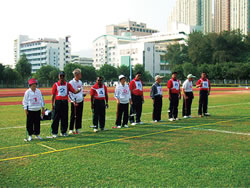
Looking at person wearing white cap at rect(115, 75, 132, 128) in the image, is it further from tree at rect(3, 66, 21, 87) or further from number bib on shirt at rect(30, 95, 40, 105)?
tree at rect(3, 66, 21, 87)

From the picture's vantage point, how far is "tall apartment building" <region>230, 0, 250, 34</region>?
131712 mm

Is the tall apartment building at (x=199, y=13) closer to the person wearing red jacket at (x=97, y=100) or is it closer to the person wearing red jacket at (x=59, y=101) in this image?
the person wearing red jacket at (x=97, y=100)

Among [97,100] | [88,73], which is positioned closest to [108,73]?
[88,73]

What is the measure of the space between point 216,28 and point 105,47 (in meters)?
75.2

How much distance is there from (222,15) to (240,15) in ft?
78.2

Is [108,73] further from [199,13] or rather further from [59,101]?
[199,13]

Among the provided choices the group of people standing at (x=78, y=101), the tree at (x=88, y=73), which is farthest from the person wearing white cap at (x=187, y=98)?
the tree at (x=88, y=73)

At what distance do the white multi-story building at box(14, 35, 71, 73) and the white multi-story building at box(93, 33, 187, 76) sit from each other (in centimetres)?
1471

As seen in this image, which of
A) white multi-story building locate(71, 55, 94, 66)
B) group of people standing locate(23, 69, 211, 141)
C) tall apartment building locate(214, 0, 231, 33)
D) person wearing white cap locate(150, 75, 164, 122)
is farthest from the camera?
white multi-story building locate(71, 55, 94, 66)

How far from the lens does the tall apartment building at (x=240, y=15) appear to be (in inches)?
5186

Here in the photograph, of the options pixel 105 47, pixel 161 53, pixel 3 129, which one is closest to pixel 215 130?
pixel 3 129

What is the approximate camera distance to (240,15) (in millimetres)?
136625

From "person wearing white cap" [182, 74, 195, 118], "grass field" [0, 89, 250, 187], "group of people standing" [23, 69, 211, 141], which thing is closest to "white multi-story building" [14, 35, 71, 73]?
"person wearing white cap" [182, 74, 195, 118]

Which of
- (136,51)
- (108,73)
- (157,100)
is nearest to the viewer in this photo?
(157,100)
